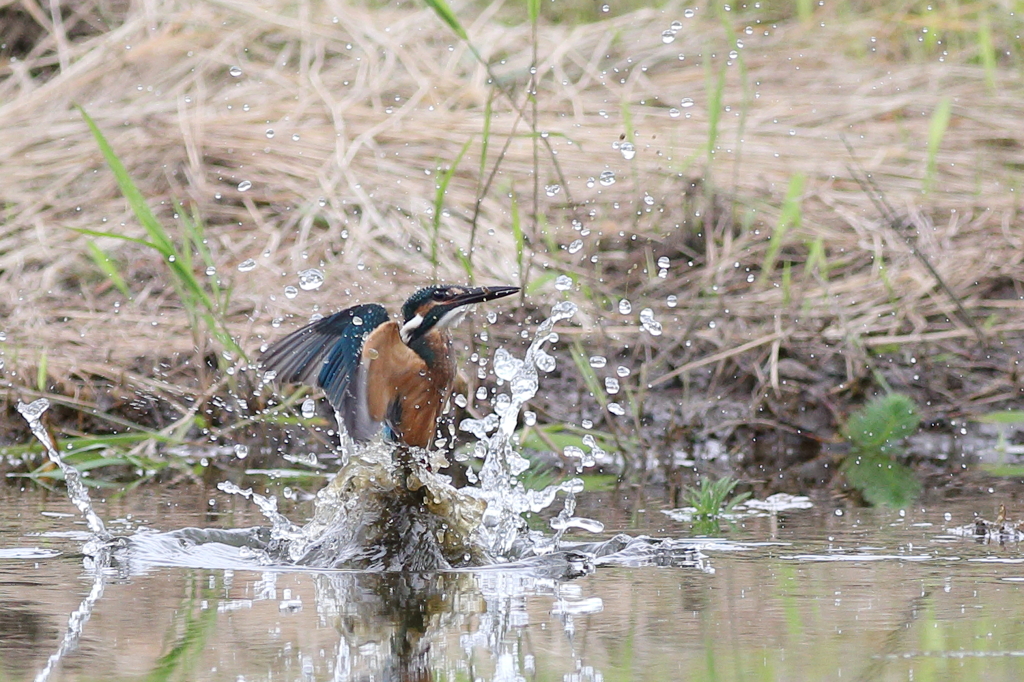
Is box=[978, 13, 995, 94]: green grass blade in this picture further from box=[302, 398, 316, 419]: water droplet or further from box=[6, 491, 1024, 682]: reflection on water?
box=[6, 491, 1024, 682]: reflection on water

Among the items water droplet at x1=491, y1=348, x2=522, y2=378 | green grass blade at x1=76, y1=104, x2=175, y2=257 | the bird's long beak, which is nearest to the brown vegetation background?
water droplet at x1=491, y1=348, x2=522, y2=378

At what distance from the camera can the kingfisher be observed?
172 inches

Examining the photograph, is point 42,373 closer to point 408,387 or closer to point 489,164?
point 408,387

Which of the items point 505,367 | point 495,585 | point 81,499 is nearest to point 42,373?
point 81,499

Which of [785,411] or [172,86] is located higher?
[172,86]

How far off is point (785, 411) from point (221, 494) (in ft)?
8.38

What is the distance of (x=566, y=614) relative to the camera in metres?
3.15

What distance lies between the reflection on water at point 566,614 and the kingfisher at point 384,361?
571mm

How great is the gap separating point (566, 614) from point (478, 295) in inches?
61.4

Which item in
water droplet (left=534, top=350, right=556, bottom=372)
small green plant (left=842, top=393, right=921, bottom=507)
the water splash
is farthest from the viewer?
small green plant (left=842, top=393, right=921, bottom=507)

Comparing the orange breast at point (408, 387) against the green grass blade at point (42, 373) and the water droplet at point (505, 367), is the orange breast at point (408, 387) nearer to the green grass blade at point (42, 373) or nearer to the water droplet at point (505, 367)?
the water droplet at point (505, 367)

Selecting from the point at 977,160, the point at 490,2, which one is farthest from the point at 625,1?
the point at 977,160

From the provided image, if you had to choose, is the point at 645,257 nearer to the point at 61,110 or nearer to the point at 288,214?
the point at 288,214

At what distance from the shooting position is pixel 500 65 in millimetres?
9664
